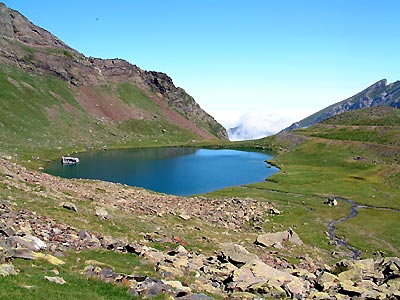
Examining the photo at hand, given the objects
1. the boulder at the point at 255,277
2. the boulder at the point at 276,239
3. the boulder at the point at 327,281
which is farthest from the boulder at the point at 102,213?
the boulder at the point at 327,281

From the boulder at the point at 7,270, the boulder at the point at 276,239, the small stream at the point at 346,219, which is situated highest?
the boulder at the point at 7,270

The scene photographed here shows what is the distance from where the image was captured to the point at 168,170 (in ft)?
470

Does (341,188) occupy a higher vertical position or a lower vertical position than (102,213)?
A: lower

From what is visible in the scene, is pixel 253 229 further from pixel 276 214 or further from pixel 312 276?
pixel 312 276

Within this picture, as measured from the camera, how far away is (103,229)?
39.6 metres

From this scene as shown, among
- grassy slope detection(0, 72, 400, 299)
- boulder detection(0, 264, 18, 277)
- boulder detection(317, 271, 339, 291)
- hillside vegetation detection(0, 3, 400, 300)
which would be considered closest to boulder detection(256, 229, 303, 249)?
hillside vegetation detection(0, 3, 400, 300)

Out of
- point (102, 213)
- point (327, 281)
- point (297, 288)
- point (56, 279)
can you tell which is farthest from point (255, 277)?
point (102, 213)

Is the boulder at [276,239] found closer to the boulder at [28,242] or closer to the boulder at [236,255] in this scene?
the boulder at [236,255]

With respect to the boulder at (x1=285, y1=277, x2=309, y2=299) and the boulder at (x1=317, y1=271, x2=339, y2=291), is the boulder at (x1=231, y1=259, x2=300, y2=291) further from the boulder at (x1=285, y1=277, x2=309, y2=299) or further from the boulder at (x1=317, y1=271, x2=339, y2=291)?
the boulder at (x1=317, y1=271, x2=339, y2=291)

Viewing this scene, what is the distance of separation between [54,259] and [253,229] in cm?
4440

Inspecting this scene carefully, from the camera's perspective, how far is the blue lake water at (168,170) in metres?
117

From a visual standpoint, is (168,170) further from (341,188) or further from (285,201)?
(341,188)

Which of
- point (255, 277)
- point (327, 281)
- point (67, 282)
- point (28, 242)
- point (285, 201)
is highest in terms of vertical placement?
point (28, 242)

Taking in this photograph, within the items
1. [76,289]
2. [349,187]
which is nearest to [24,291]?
[76,289]
